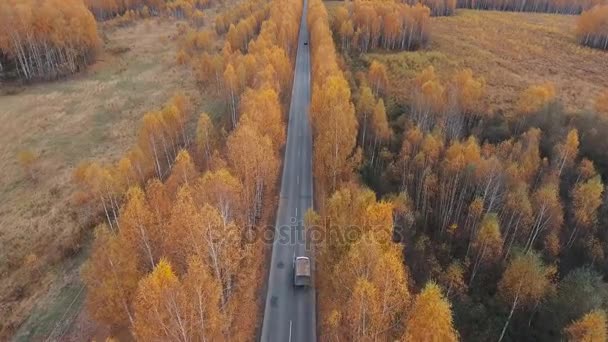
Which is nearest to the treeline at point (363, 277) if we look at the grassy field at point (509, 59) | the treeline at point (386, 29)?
the grassy field at point (509, 59)

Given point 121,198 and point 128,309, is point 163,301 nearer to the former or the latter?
point 128,309

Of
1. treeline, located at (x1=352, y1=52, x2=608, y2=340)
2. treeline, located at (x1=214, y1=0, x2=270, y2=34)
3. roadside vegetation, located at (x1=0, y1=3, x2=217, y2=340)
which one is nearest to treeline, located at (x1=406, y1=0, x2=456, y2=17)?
treeline, located at (x1=214, y1=0, x2=270, y2=34)

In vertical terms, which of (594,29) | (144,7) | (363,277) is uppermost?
(144,7)

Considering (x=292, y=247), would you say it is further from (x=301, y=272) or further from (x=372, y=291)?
(x=372, y=291)

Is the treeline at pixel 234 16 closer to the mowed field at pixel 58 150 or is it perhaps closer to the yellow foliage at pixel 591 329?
the mowed field at pixel 58 150

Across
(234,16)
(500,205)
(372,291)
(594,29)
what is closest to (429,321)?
(372,291)

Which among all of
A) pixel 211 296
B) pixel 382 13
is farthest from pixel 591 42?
pixel 211 296

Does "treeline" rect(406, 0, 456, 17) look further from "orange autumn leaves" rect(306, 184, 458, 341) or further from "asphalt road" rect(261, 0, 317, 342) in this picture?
"orange autumn leaves" rect(306, 184, 458, 341)
